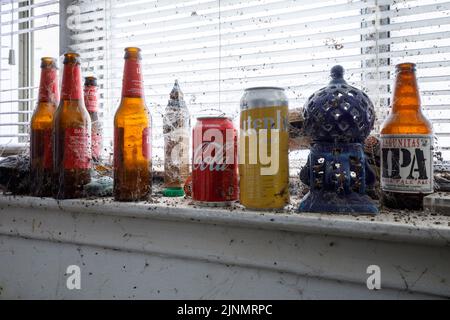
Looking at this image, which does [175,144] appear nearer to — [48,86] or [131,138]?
[131,138]

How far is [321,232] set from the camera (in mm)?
577

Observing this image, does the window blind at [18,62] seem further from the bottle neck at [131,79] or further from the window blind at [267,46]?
the bottle neck at [131,79]

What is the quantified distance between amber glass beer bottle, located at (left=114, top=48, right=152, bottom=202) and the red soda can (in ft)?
0.43

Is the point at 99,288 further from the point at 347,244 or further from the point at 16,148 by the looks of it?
the point at 16,148

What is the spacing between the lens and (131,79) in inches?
30.3

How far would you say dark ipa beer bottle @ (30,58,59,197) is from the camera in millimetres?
866

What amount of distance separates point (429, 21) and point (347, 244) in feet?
1.77

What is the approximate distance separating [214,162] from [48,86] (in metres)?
0.46

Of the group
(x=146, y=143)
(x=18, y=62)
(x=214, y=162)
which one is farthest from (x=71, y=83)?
(x=18, y=62)

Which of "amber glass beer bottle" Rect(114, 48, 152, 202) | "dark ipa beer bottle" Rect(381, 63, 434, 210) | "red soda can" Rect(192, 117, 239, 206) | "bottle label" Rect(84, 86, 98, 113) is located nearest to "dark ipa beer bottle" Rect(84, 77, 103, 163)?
"bottle label" Rect(84, 86, 98, 113)

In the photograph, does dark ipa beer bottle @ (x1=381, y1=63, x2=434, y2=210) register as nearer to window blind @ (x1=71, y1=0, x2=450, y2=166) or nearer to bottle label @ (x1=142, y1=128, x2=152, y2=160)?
window blind @ (x1=71, y1=0, x2=450, y2=166)

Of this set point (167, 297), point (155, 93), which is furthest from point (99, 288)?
point (155, 93)

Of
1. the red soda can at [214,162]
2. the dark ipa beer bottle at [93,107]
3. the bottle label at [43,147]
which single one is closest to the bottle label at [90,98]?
the dark ipa beer bottle at [93,107]

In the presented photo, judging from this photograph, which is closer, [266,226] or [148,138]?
[266,226]
